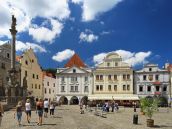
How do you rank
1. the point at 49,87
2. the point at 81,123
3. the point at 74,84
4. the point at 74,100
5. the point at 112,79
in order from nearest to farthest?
the point at 81,123
the point at 112,79
the point at 74,84
the point at 74,100
the point at 49,87

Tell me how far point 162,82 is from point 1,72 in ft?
112

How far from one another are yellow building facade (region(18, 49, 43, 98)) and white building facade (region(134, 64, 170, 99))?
23.3 metres

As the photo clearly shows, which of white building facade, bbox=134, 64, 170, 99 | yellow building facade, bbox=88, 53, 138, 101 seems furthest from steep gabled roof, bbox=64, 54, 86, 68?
white building facade, bbox=134, 64, 170, 99

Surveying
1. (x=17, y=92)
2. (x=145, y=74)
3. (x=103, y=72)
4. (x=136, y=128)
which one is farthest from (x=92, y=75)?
(x=136, y=128)

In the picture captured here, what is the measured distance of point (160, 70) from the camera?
2948 inches

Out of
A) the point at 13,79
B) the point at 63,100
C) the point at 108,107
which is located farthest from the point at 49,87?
the point at 108,107

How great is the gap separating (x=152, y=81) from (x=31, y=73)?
89.4ft

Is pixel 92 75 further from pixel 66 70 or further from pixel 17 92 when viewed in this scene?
pixel 17 92

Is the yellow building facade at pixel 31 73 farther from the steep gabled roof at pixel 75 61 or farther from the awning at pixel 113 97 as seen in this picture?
the awning at pixel 113 97

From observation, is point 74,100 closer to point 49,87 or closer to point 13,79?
point 49,87

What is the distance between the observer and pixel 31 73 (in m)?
78.2

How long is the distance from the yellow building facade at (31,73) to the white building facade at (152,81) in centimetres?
2326

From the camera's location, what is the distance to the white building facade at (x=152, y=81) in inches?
2916

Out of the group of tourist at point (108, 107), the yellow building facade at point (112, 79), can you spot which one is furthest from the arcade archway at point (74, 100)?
the group of tourist at point (108, 107)
